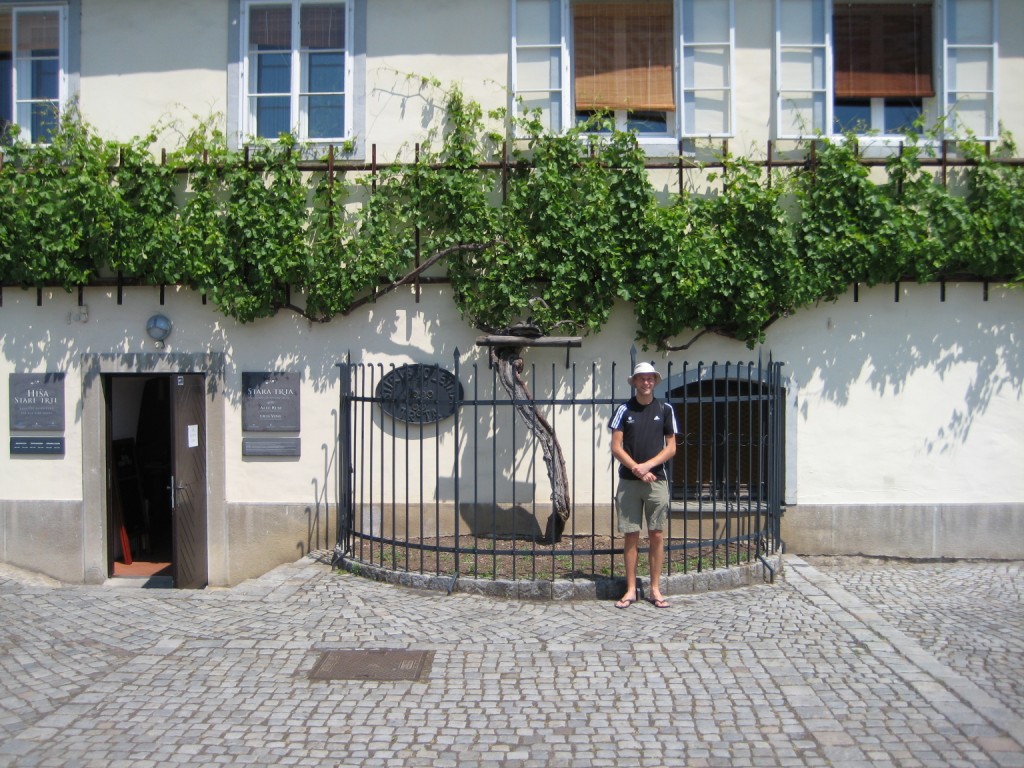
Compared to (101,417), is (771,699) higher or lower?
lower

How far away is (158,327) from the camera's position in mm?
9203

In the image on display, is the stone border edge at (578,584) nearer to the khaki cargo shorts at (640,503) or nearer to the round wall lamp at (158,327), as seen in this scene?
the khaki cargo shorts at (640,503)

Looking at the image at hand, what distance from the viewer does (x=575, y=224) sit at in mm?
8602

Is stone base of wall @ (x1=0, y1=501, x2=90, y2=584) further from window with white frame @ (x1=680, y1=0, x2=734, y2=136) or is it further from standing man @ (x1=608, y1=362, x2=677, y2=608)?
window with white frame @ (x1=680, y1=0, x2=734, y2=136)

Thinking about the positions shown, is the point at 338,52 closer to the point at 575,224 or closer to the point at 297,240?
the point at 297,240

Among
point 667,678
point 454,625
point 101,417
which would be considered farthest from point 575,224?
point 101,417

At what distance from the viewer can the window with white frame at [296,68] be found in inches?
363

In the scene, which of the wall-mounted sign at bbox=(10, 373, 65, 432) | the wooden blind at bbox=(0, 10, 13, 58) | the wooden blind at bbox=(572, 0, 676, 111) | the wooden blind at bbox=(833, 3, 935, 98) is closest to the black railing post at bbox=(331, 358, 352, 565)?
the wall-mounted sign at bbox=(10, 373, 65, 432)

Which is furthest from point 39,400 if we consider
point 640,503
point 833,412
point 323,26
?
point 833,412

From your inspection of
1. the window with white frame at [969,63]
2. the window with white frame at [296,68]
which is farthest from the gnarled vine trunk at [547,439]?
the window with white frame at [969,63]

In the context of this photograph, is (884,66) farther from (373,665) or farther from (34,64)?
(34,64)

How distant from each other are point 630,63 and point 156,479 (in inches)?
287

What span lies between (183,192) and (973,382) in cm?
775

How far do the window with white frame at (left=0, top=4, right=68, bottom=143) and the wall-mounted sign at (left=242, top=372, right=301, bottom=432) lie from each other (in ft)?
10.7
